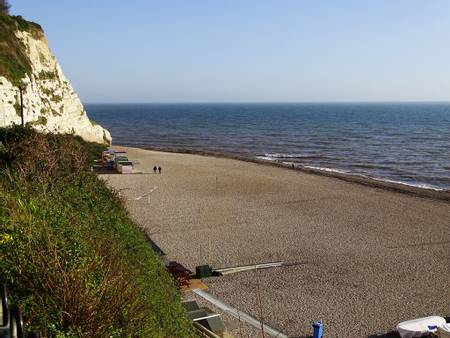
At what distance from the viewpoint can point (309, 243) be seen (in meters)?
20.7

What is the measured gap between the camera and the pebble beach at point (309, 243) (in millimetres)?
14438

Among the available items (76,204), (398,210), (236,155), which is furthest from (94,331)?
(236,155)

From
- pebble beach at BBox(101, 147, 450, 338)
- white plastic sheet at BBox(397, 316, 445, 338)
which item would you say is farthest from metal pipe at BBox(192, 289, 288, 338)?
white plastic sheet at BBox(397, 316, 445, 338)

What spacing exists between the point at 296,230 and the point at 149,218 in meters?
7.78

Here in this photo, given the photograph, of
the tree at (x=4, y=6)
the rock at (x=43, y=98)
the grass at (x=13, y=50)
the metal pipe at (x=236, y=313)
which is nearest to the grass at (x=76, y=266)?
the metal pipe at (x=236, y=313)

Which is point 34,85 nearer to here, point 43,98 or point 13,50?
point 43,98

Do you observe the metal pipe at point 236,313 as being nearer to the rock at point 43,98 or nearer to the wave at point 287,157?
the rock at point 43,98

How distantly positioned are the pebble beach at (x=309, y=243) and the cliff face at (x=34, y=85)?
29.7 ft

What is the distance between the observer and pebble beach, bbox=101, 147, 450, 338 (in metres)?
14.4

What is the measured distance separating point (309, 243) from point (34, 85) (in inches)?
1163

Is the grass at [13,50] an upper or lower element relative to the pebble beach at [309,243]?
upper

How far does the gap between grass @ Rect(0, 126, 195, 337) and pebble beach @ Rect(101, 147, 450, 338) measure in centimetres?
199

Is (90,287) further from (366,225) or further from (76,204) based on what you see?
(366,225)

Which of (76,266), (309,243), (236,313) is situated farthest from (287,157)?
(76,266)
